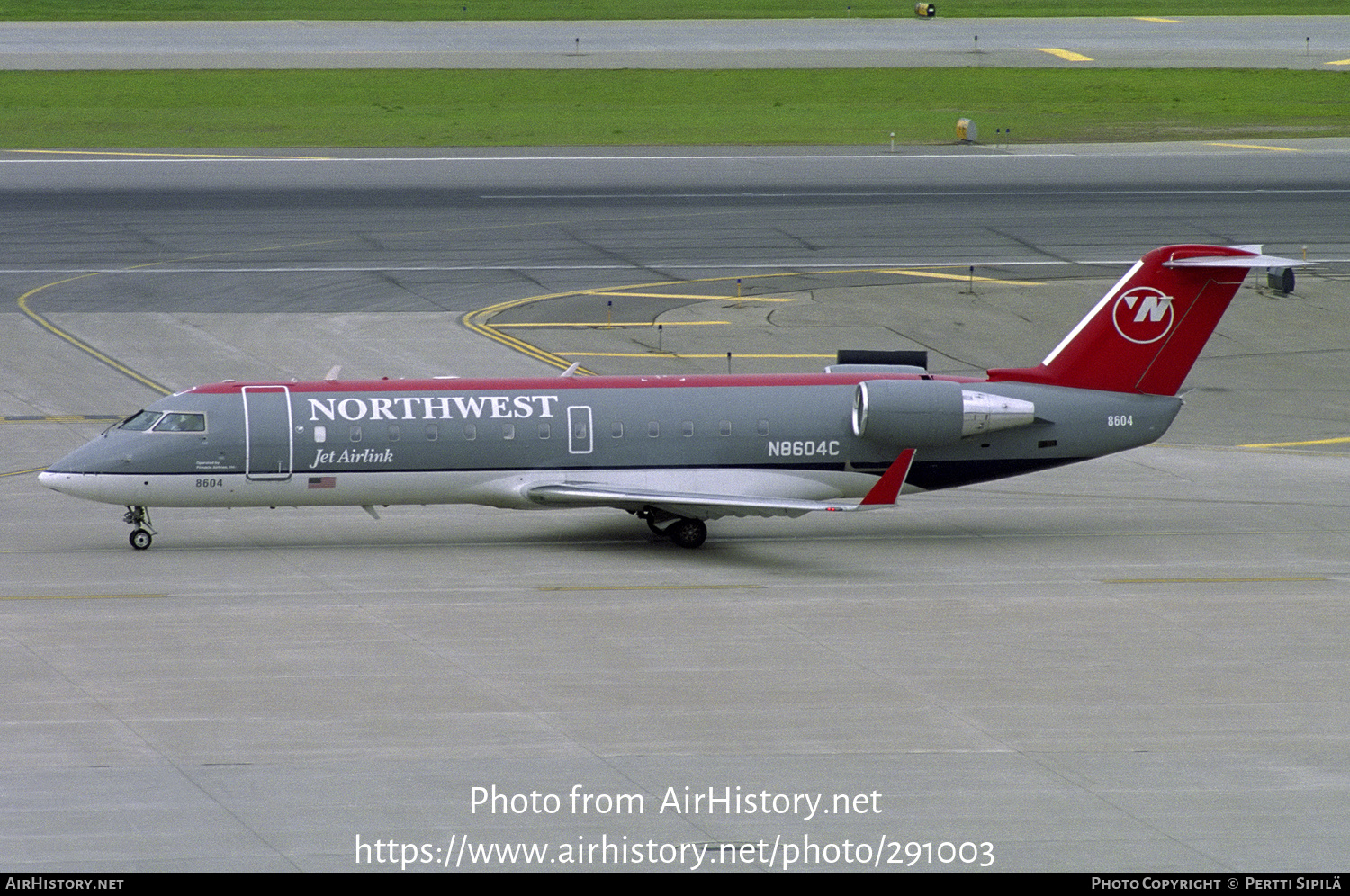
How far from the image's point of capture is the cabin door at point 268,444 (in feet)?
98.7

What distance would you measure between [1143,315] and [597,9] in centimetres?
9840

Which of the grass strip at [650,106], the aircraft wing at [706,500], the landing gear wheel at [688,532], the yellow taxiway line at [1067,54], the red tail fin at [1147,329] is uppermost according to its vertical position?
the yellow taxiway line at [1067,54]

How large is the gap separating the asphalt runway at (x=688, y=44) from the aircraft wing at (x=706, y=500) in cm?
7113

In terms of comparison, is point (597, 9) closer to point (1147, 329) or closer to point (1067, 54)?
point (1067, 54)

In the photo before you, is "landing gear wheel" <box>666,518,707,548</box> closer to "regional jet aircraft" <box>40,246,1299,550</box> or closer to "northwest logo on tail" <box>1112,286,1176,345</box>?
"regional jet aircraft" <box>40,246,1299,550</box>

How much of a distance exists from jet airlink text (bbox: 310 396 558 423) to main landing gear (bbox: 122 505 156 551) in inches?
144

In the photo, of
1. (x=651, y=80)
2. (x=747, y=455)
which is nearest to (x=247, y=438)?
(x=747, y=455)

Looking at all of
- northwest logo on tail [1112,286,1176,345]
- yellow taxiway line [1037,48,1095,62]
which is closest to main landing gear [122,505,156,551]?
northwest logo on tail [1112,286,1176,345]

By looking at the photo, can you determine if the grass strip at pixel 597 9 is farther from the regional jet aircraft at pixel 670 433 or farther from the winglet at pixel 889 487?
the winglet at pixel 889 487

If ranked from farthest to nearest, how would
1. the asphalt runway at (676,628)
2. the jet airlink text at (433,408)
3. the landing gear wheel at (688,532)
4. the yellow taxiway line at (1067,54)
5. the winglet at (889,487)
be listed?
1. the yellow taxiway line at (1067,54)
2. the landing gear wheel at (688,532)
3. the jet airlink text at (433,408)
4. the winglet at (889,487)
5. the asphalt runway at (676,628)

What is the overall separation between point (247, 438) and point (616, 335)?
1881 cm

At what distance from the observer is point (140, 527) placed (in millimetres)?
30688

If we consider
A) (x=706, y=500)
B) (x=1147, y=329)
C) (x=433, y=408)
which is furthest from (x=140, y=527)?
(x=1147, y=329)

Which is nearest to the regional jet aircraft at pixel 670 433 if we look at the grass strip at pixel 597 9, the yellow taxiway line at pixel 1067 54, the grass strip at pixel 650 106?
the grass strip at pixel 650 106
